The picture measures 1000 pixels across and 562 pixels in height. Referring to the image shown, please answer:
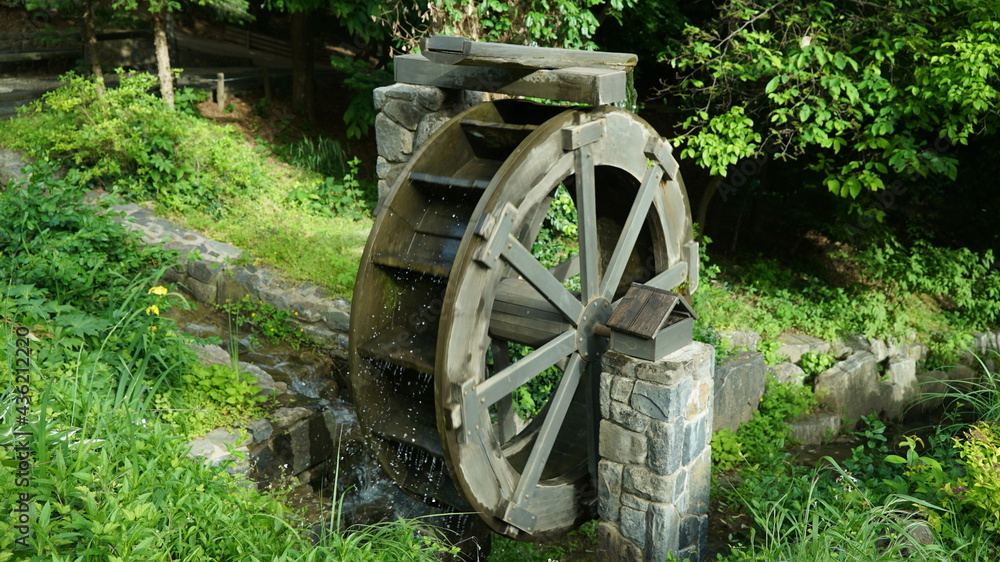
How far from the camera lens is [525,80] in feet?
12.3

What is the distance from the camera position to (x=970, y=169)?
8141 millimetres

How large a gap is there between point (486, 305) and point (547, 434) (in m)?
0.75

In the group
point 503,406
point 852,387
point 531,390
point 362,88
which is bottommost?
point 852,387

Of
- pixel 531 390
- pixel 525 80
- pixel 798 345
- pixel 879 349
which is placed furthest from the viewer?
pixel 879 349

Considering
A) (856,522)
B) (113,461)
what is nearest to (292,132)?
(113,461)

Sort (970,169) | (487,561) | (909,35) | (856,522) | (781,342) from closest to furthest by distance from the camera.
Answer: (856,522) → (487,561) → (909,35) → (781,342) → (970,169)

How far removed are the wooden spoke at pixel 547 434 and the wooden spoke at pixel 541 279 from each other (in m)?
0.25

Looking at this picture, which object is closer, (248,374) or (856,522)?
(856,522)

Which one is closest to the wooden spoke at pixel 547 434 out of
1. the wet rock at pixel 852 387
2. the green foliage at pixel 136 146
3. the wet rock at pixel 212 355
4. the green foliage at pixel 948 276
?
the wet rock at pixel 212 355

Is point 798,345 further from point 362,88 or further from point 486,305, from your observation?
point 362,88

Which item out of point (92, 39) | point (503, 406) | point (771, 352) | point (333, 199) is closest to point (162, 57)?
point (92, 39)

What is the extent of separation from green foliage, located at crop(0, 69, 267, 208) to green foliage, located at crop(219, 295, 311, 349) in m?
1.56

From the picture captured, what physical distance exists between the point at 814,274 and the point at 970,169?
70.5 inches

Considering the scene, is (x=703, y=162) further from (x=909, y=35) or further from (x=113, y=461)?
(x=113, y=461)
